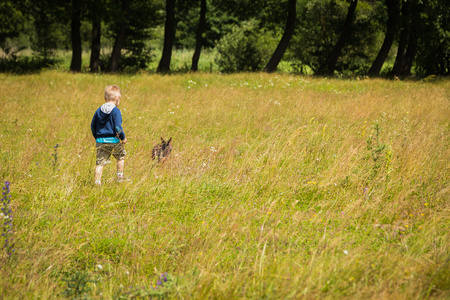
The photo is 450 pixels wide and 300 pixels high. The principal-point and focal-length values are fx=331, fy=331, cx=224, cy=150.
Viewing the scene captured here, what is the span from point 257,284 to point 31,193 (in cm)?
277

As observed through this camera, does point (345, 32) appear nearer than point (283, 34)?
Yes

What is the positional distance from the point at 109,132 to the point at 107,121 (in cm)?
15

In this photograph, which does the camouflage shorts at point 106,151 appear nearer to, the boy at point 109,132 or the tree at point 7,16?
the boy at point 109,132

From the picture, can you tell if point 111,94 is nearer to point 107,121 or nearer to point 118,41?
point 107,121

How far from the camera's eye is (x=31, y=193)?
3695 mm

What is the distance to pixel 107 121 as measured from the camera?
4410mm

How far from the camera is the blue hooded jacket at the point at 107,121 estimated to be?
14.3 ft

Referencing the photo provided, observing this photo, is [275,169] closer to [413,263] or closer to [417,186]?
[417,186]

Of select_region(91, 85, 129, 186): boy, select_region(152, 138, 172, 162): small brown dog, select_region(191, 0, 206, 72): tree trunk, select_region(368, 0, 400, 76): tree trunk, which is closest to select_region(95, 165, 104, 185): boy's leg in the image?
select_region(91, 85, 129, 186): boy

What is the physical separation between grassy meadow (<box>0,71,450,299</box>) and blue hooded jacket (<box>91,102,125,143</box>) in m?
0.47

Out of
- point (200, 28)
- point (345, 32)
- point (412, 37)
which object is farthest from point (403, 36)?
point (200, 28)

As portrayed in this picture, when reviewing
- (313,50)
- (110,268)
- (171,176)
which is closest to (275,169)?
(171,176)

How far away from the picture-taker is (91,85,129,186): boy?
437 centimetres

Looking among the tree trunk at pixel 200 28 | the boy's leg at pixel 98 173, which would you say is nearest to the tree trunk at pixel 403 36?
the tree trunk at pixel 200 28
